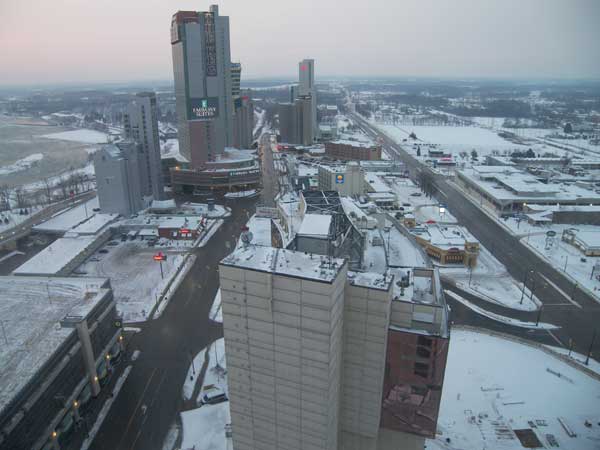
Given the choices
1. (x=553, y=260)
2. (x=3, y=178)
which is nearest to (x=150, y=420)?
(x=553, y=260)

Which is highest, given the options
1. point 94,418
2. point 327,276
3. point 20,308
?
point 327,276

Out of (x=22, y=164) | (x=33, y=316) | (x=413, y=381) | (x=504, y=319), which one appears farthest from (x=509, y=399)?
(x=22, y=164)

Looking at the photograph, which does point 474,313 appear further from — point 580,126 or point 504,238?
point 580,126

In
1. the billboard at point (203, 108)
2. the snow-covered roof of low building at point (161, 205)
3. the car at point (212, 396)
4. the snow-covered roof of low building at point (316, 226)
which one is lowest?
the car at point (212, 396)

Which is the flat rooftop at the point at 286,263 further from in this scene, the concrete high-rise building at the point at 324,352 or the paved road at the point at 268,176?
the paved road at the point at 268,176

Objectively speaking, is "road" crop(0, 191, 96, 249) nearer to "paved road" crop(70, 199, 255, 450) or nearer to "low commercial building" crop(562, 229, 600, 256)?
"paved road" crop(70, 199, 255, 450)

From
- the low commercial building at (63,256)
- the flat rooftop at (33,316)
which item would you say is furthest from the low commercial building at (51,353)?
the low commercial building at (63,256)

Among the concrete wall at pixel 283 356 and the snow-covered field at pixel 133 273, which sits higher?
the concrete wall at pixel 283 356
